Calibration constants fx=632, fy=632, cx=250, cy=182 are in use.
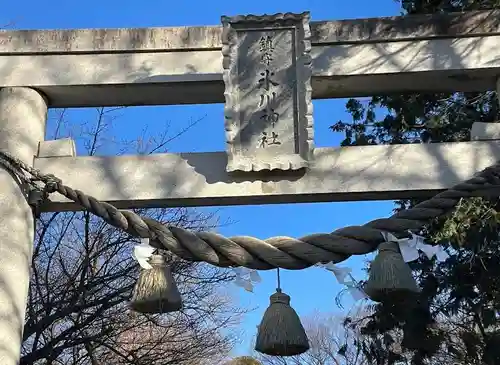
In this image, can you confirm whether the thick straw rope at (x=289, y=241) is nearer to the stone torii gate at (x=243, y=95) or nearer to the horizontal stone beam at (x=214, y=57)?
the stone torii gate at (x=243, y=95)

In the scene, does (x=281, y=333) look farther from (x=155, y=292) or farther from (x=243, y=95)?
(x=243, y=95)

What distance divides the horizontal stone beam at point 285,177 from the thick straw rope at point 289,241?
462 millimetres

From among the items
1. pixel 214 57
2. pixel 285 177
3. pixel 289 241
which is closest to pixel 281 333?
pixel 289 241

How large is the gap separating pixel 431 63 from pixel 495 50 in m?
0.39

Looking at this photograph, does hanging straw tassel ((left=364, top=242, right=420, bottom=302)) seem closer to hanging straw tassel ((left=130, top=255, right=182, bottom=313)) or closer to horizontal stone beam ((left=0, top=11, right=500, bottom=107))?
hanging straw tassel ((left=130, top=255, right=182, bottom=313))

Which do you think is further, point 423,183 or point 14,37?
point 14,37

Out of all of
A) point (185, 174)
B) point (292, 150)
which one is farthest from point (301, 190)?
point (185, 174)

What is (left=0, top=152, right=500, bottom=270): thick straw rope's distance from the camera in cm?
289

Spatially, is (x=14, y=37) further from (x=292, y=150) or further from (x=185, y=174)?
(x=292, y=150)

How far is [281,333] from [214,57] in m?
1.78

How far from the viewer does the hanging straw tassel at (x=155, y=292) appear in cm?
304

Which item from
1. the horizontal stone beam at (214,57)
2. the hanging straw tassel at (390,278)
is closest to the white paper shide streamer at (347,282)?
the hanging straw tassel at (390,278)

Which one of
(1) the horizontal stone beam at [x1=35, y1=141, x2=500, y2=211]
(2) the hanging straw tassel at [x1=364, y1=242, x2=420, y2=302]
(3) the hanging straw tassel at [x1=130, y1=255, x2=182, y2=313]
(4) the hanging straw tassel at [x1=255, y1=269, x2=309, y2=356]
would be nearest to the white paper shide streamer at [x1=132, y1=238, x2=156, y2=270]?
(3) the hanging straw tassel at [x1=130, y1=255, x2=182, y2=313]

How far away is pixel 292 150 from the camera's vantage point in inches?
141
